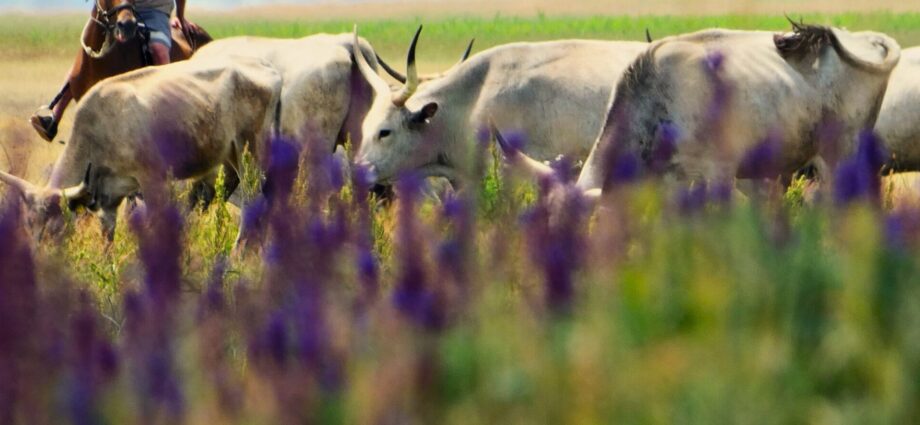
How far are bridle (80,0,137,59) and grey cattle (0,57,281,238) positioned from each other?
123cm

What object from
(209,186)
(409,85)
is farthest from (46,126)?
(409,85)

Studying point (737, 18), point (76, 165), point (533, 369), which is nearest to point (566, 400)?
point (533, 369)

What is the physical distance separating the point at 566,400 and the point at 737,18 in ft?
5.83

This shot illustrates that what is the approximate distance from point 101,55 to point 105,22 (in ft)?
0.99

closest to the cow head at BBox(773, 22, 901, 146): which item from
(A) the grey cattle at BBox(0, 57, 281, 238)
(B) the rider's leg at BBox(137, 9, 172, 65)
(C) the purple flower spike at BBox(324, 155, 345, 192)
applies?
(A) the grey cattle at BBox(0, 57, 281, 238)

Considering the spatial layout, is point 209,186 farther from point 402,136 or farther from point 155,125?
point 155,125

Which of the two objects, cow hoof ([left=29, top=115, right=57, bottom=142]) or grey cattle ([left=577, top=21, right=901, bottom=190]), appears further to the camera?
cow hoof ([left=29, top=115, right=57, bottom=142])

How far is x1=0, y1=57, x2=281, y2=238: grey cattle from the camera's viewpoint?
11.1 meters

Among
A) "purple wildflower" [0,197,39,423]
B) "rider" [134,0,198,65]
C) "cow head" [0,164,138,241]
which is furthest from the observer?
"rider" [134,0,198,65]

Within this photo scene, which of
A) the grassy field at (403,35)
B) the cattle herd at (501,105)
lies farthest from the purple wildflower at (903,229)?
the grassy field at (403,35)

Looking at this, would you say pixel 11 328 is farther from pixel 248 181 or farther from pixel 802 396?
pixel 248 181

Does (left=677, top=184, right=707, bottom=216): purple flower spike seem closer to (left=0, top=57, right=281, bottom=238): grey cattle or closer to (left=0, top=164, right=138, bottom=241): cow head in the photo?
(left=0, top=164, right=138, bottom=241): cow head

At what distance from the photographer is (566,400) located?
8.98ft

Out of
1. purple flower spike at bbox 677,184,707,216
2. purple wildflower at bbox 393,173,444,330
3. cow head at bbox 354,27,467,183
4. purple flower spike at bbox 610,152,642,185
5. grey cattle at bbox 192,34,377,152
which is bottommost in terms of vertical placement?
grey cattle at bbox 192,34,377,152
